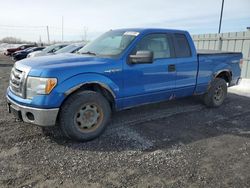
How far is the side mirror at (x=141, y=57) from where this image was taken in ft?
14.1

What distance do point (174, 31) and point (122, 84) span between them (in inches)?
76.7

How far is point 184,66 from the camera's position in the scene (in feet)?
17.7

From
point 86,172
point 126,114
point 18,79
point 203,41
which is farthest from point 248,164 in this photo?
point 203,41

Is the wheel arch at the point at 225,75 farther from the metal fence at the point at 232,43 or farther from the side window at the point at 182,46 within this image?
the metal fence at the point at 232,43

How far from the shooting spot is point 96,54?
4773 mm

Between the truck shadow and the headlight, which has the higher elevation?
the headlight

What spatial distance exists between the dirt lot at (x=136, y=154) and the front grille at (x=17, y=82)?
0.81m

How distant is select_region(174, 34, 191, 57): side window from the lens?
538 cm

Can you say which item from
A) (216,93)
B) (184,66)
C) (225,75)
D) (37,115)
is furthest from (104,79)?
(225,75)

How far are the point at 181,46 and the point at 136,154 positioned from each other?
2810mm

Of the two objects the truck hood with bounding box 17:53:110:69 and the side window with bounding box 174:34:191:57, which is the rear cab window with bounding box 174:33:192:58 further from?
the truck hood with bounding box 17:53:110:69

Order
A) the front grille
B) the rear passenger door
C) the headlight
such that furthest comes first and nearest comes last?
the rear passenger door → the front grille → the headlight

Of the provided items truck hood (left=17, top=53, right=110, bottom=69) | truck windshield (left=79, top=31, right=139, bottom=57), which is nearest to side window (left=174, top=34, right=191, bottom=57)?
truck windshield (left=79, top=31, right=139, bottom=57)

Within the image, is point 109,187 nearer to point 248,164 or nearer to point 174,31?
point 248,164
